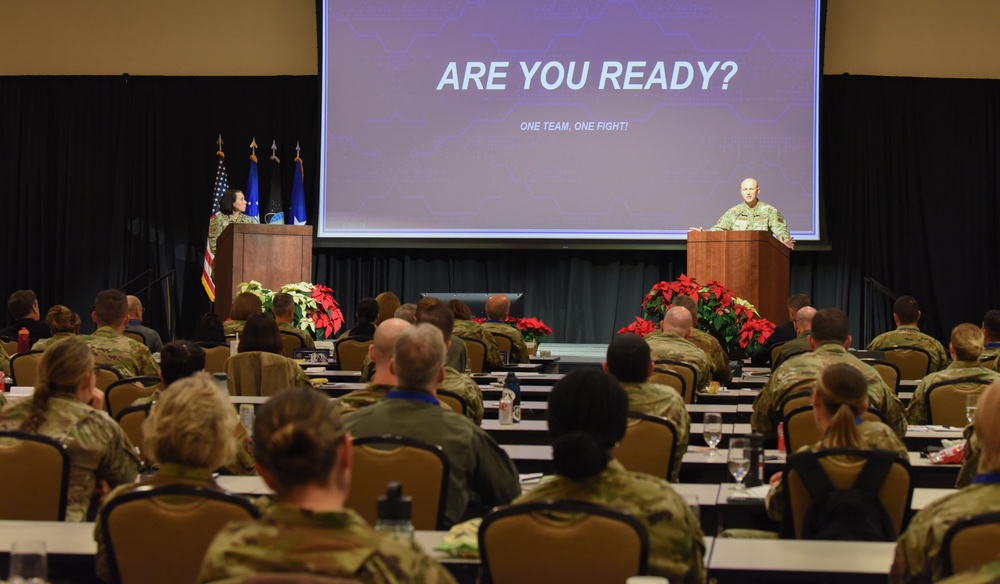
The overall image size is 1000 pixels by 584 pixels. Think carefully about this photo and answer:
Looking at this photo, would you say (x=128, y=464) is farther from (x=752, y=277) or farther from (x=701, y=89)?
(x=701, y=89)

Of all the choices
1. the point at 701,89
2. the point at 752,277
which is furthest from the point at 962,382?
the point at 701,89

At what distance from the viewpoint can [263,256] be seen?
11.9m

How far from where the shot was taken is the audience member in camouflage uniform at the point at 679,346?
7.23m

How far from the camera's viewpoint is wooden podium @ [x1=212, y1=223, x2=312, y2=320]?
38.9 feet

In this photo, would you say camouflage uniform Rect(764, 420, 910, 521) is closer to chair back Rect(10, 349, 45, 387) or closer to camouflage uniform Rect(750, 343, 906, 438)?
camouflage uniform Rect(750, 343, 906, 438)

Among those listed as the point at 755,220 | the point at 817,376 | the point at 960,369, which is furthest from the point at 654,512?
the point at 755,220

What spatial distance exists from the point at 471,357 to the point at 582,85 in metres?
5.96

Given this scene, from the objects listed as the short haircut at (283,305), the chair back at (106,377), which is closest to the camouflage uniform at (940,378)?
the chair back at (106,377)

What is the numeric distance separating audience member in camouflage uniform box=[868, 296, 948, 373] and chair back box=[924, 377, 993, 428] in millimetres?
2589

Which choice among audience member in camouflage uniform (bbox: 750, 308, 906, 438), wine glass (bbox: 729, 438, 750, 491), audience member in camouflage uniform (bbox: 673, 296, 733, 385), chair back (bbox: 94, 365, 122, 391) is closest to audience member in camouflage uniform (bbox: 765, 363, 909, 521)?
wine glass (bbox: 729, 438, 750, 491)

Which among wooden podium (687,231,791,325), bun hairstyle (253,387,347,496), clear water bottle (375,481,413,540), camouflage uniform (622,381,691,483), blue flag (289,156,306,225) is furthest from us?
blue flag (289,156,306,225)

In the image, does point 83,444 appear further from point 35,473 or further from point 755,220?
point 755,220

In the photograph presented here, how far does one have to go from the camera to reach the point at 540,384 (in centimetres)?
791

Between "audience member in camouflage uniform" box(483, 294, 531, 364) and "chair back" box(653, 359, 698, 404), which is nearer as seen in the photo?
"chair back" box(653, 359, 698, 404)
